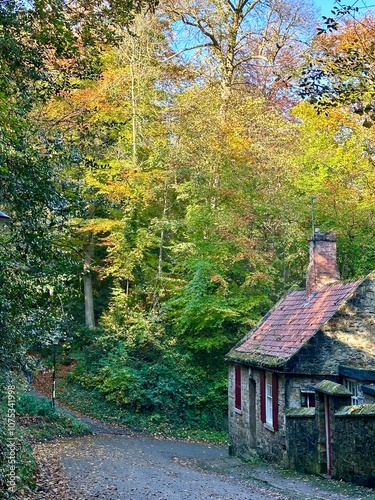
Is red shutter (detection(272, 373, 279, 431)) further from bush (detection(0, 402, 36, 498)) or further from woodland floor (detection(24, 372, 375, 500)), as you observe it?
bush (detection(0, 402, 36, 498))

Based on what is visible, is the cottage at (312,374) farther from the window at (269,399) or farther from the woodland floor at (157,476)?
the woodland floor at (157,476)

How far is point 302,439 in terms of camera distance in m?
15.1

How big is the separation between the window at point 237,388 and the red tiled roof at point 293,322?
69 centimetres

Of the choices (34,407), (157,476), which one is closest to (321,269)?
(157,476)

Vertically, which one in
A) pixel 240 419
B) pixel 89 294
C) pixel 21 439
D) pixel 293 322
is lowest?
pixel 240 419

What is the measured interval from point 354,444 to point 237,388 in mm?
10484

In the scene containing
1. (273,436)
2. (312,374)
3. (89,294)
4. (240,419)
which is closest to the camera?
(312,374)

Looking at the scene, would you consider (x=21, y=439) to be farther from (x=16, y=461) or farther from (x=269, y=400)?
(x=269, y=400)

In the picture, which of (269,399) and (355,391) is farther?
(269,399)

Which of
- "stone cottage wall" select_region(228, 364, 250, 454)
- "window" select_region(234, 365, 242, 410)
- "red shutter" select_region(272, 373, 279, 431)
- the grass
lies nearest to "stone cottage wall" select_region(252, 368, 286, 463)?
"red shutter" select_region(272, 373, 279, 431)

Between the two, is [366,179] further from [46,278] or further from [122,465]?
[46,278]

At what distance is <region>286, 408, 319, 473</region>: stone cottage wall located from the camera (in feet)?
47.4

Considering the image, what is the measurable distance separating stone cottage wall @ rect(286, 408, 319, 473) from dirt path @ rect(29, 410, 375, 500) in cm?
43

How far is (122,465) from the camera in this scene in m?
15.8
